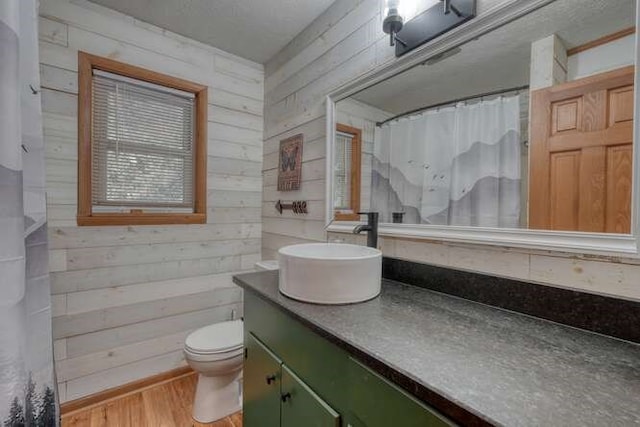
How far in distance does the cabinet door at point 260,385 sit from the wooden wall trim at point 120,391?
0.99 meters

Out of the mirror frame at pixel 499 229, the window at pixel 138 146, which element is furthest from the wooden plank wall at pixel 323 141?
the window at pixel 138 146

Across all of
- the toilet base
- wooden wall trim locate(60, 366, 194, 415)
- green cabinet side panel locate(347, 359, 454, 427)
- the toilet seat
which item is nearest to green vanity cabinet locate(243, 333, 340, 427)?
green cabinet side panel locate(347, 359, 454, 427)

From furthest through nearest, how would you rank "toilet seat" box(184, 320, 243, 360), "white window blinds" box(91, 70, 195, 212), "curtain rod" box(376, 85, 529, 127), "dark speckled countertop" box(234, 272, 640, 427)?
"white window blinds" box(91, 70, 195, 212), "toilet seat" box(184, 320, 243, 360), "curtain rod" box(376, 85, 529, 127), "dark speckled countertop" box(234, 272, 640, 427)

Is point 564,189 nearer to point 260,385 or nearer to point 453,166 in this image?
point 453,166

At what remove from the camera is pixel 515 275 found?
3.20ft

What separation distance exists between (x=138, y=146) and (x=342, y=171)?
4.45 ft

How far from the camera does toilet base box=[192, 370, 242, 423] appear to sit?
1.66 metres

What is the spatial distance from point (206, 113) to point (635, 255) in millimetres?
2257

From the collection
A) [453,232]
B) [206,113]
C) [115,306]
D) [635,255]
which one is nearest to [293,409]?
[453,232]

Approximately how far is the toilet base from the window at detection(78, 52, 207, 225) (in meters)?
1.01

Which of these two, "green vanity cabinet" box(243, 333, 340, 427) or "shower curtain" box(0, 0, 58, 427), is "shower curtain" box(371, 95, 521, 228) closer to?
"green vanity cabinet" box(243, 333, 340, 427)

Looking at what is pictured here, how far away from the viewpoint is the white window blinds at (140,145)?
1833mm

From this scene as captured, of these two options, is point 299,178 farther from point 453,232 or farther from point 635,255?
point 635,255

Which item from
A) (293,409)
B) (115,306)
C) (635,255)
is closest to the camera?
(635,255)
